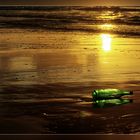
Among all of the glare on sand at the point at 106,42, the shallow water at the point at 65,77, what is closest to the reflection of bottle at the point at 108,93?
the shallow water at the point at 65,77

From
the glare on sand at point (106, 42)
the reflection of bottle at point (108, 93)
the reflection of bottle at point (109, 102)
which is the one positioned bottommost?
the reflection of bottle at point (109, 102)

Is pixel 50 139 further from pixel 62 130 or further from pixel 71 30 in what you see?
pixel 71 30

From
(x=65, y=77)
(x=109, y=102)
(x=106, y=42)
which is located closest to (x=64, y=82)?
(x=65, y=77)

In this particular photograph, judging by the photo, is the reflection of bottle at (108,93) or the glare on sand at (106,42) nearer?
the reflection of bottle at (108,93)

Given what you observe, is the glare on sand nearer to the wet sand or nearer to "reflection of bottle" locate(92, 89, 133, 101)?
the wet sand

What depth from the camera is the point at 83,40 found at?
119ft

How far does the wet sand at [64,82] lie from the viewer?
55.3 ft

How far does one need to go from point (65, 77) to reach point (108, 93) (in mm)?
3823

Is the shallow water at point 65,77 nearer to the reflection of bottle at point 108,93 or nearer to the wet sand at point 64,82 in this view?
the wet sand at point 64,82

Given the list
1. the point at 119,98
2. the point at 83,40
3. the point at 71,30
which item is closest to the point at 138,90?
the point at 119,98

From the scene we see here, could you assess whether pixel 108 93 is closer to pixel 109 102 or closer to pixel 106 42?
pixel 109 102

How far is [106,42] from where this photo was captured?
35.5 metres

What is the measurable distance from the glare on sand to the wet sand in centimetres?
26

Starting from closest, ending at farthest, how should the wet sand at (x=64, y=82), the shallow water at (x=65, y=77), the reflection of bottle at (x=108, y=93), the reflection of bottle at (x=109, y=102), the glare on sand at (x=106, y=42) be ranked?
the wet sand at (x=64, y=82)
the shallow water at (x=65, y=77)
the reflection of bottle at (x=109, y=102)
the reflection of bottle at (x=108, y=93)
the glare on sand at (x=106, y=42)
